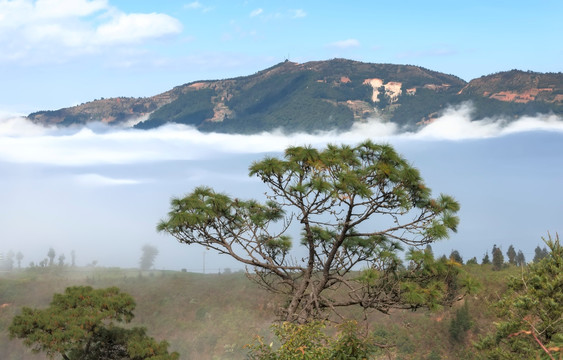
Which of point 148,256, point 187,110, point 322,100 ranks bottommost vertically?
point 148,256

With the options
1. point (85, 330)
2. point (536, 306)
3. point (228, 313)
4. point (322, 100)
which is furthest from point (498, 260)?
point (322, 100)

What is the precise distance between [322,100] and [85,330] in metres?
132

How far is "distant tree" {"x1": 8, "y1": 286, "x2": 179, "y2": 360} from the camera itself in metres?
17.7

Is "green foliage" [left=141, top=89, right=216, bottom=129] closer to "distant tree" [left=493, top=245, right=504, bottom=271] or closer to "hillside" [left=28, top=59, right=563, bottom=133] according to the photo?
"hillside" [left=28, top=59, right=563, bottom=133]

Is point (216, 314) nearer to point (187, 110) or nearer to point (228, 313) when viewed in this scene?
point (228, 313)

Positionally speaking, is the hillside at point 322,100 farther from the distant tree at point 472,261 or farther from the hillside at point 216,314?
the hillside at point 216,314

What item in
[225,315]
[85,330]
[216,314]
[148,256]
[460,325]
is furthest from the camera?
[148,256]

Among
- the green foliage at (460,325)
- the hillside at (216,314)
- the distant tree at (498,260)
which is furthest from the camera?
the distant tree at (498,260)

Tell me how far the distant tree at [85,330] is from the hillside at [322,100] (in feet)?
386

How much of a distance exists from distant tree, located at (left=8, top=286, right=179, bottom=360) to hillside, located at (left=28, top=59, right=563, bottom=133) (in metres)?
118

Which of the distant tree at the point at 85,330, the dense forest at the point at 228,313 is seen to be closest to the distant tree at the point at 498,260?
the dense forest at the point at 228,313

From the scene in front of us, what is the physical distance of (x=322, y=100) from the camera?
147 meters

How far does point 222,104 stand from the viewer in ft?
536

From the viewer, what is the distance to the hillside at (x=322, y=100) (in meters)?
128
